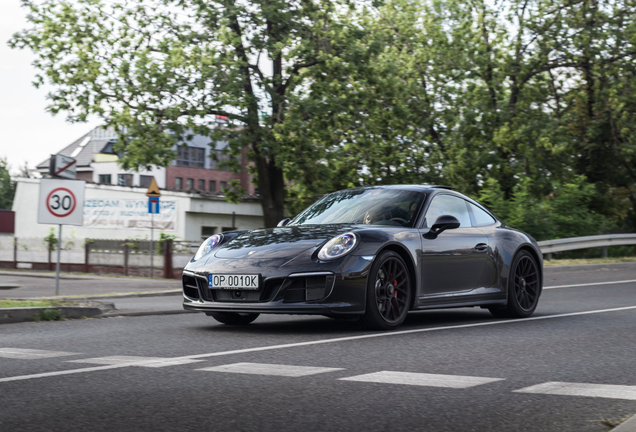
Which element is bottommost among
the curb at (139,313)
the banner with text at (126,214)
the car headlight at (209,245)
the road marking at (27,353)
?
the curb at (139,313)

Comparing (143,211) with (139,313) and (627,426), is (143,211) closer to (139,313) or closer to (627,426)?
(139,313)

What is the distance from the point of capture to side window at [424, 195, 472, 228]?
862 centimetres

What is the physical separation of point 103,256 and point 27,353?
23305 mm

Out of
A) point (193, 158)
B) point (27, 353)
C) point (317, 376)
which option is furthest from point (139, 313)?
point (193, 158)

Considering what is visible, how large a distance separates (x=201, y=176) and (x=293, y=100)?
49.8 m

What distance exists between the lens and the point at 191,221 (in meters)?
47.9

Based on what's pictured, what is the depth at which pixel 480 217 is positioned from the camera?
9375 millimetres

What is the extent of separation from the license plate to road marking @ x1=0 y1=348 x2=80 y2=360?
66.6 inches

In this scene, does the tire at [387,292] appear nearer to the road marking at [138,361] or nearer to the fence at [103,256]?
the road marking at [138,361]

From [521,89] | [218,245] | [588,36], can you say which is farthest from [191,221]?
[218,245]

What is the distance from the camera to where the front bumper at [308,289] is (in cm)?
730

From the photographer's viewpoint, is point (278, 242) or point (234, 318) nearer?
point (278, 242)

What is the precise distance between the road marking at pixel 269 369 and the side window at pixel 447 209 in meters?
3.36

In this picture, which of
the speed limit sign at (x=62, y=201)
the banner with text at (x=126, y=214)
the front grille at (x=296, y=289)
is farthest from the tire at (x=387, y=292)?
the banner with text at (x=126, y=214)
